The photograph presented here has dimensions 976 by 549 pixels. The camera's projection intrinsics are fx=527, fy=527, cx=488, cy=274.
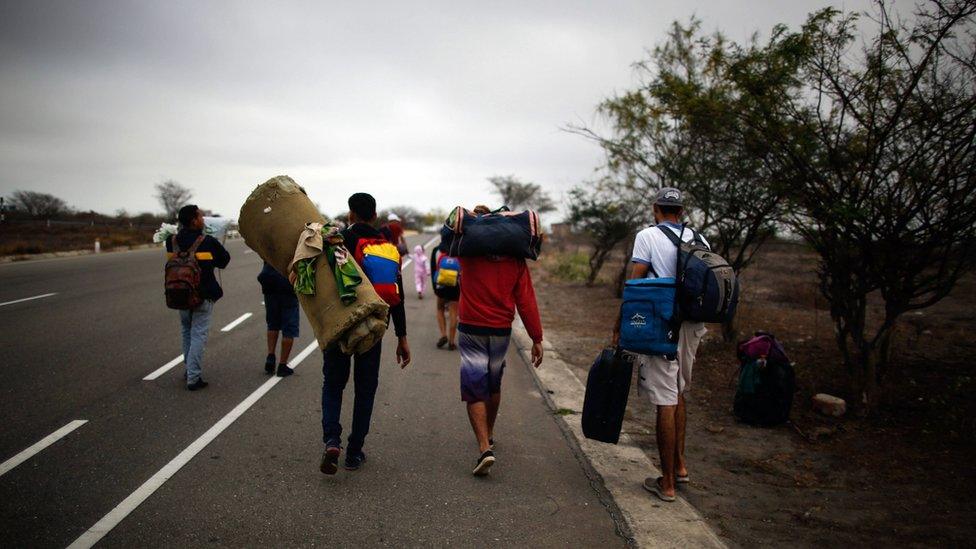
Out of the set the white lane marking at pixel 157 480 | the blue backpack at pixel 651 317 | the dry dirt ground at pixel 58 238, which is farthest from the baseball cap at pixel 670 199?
the dry dirt ground at pixel 58 238

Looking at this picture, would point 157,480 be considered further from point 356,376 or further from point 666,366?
point 666,366

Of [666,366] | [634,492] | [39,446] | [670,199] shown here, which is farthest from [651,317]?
[39,446]

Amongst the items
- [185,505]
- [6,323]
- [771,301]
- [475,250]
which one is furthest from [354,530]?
[771,301]

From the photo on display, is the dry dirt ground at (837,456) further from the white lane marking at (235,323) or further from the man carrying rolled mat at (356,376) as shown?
the white lane marking at (235,323)

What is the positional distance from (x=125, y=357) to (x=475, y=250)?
531 centimetres

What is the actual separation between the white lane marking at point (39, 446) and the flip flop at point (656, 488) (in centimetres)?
440

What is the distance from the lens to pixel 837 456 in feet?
15.0

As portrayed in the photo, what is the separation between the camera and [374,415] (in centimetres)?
517

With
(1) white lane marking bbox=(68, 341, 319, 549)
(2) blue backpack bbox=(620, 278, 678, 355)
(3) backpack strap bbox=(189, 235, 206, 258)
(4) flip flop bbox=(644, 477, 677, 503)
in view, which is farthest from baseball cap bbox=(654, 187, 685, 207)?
(3) backpack strap bbox=(189, 235, 206, 258)

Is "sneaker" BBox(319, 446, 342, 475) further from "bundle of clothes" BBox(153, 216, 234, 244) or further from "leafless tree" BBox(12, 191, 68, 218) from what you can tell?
"leafless tree" BBox(12, 191, 68, 218)

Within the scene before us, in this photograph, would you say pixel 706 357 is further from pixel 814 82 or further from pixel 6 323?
pixel 6 323

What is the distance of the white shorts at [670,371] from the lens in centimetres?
365

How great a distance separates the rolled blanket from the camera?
11.2ft

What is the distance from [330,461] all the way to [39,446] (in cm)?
229
